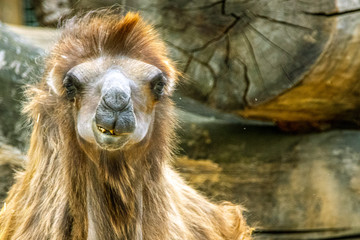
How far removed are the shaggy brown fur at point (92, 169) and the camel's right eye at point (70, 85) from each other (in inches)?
2.0

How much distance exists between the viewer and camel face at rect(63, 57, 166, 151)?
281 cm

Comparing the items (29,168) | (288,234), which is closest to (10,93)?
(29,168)

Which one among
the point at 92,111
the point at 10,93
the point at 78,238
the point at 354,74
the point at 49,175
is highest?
the point at 354,74

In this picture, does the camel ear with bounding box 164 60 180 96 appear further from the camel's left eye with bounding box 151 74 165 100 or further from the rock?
the rock

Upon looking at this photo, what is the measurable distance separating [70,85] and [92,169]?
45 cm

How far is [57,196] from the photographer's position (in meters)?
3.40

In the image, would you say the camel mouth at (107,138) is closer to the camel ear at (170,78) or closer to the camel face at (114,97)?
the camel face at (114,97)

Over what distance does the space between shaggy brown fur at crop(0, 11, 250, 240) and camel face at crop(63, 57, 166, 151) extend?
78 mm

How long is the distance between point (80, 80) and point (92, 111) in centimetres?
Answer: 17

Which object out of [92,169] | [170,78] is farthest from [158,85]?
[92,169]

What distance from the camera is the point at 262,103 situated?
4.45 metres

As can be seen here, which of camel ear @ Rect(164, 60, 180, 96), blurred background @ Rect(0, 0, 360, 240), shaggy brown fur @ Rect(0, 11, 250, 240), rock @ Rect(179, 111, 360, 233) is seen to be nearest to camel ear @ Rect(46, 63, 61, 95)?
shaggy brown fur @ Rect(0, 11, 250, 240)

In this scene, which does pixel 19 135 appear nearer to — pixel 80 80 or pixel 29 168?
pixel 29 168

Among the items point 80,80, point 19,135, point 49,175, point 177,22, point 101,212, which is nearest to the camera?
point 80,80
